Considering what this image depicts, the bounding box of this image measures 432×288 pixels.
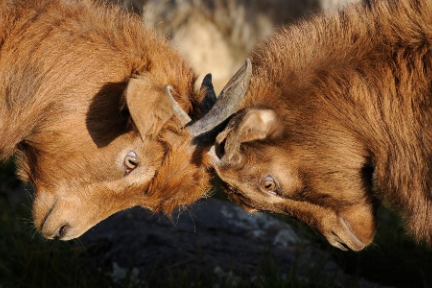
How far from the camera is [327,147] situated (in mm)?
4957

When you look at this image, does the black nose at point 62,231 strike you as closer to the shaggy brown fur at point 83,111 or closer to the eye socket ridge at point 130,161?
the shaggy brown fur at point 83,111

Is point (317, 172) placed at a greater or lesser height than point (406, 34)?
lesser

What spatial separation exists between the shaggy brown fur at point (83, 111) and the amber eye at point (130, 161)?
2 cm

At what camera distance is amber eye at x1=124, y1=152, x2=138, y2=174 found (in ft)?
16.5

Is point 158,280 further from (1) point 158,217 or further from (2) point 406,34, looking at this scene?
(2) point 406,34

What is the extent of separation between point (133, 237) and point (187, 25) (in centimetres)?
350

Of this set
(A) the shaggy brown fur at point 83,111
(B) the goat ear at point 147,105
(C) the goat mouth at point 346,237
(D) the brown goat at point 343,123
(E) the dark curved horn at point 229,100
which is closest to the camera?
(B) the goat ear at point 147,105

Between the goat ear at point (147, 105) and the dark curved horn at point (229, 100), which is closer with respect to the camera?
the goat ear at point (147, 105)

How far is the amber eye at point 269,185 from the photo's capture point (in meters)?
5.09

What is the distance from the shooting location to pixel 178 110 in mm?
4887

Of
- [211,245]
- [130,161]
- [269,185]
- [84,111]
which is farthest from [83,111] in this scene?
[211,245]

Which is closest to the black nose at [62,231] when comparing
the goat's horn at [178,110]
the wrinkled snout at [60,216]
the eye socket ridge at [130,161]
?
the wrinkled snout at [60,216]

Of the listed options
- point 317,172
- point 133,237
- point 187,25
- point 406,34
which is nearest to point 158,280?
point 133,237

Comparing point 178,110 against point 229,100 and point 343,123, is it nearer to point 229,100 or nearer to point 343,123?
point 229,100
